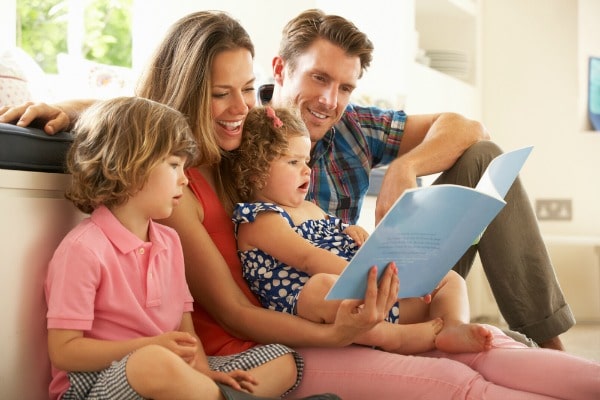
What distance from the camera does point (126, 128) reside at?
149 cm

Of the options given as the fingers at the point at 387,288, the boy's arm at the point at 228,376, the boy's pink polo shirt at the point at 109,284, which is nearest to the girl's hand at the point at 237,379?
the boy's arm at the point at 228,376

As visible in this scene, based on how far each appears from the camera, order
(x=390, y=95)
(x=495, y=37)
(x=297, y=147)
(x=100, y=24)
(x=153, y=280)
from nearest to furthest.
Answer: (x=153, y=280)
(x=297, y=147)
(x=390, y=95)
(x=100, y=24)
(x=495, y=37)

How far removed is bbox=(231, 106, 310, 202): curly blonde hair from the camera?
70.1 inches

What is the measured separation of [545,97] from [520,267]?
2.85m

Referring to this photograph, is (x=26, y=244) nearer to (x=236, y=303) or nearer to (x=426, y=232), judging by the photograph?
(x=236, y=303)

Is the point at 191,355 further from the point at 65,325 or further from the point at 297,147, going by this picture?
the point at 297,147

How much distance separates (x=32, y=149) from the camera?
145cm

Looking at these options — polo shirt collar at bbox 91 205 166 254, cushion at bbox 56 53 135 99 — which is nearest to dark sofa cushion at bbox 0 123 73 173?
polo shirt collar at bbox 91 205 166 254

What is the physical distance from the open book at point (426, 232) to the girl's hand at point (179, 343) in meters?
0.24

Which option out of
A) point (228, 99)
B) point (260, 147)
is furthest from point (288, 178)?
point (228, 99)

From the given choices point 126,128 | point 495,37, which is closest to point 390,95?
point 495,37

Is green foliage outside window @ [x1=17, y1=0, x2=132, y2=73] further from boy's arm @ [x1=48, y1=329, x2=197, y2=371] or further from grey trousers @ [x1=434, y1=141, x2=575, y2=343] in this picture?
boy's arm @ [x1=48, y1=329, x2=197, y2=371]

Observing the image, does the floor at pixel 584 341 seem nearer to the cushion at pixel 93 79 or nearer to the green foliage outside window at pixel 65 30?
the cushion at pixel 93 79

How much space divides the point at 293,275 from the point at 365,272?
31 centimetres
